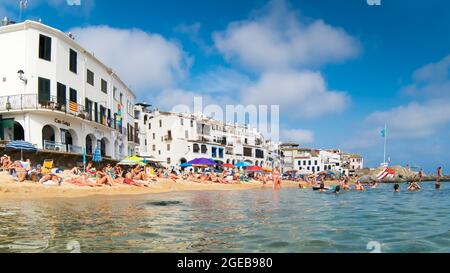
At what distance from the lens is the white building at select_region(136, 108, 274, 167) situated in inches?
2356

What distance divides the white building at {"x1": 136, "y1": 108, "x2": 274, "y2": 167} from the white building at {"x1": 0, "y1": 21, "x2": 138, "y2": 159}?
2488cm

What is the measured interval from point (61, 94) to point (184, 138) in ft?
109

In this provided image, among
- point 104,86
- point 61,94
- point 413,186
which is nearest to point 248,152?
point 104,86

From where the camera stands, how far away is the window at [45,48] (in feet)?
85.5

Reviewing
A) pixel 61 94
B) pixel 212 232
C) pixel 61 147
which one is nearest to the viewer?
pixel 212 232

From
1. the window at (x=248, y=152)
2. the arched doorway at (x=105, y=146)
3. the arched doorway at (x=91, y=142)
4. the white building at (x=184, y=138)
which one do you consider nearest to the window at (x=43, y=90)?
the arched doorway at (x=91, y=142)

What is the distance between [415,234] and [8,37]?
2808 centimetres

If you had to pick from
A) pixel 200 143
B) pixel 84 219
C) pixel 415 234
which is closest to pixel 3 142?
pixel 84 219

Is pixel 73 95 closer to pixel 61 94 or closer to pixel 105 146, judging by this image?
pixel 61 94

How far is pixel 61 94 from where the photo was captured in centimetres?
2744

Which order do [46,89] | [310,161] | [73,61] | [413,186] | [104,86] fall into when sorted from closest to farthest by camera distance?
[46,89] < [73,61] < [413,186] < [104,86] < [310,161]
